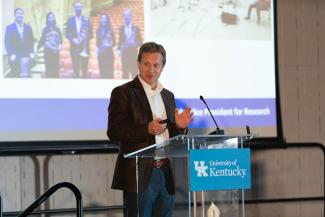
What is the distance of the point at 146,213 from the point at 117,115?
73 cm

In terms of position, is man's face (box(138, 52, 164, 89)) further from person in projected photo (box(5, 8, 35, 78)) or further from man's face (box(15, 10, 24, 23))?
man's face (box(15, 10, 24, 23))

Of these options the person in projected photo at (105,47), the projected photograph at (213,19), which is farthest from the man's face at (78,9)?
the projected photograph at (213,19)

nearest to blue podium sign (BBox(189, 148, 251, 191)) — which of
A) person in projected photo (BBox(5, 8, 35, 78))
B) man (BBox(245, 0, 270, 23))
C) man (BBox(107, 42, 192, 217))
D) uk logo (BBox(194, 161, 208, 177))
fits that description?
uk logo (BBox(194, 161, 208, 177))

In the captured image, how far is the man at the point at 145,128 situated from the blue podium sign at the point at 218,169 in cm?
33

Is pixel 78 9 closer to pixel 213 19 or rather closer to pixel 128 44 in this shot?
pixel 128 44

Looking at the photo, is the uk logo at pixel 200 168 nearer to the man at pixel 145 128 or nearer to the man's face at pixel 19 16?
the man at pixel 145 128

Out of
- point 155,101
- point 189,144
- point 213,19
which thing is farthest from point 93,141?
point 189,144

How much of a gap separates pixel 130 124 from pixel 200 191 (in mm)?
1064

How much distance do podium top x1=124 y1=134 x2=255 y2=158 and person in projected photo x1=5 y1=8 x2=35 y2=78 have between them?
1.79m

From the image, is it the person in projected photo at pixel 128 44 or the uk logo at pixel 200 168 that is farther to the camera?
the person in projected photo at pixel 128 44

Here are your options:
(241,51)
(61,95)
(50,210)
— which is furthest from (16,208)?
(241,51)

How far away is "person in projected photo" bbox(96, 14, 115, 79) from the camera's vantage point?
4.98 meters

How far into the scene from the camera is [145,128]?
3.58 metres

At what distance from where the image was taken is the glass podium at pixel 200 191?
2.86m
